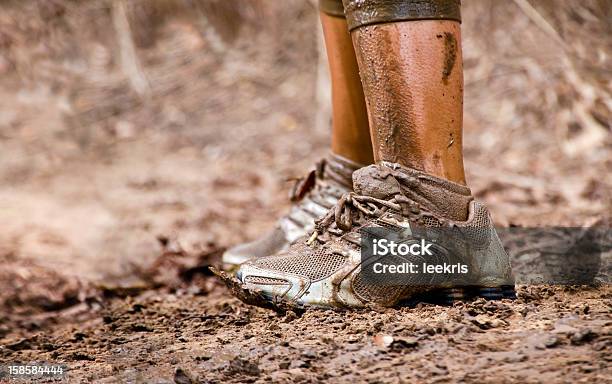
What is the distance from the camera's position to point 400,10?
5.55 ft

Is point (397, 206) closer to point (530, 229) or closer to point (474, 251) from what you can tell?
point (474, 251)

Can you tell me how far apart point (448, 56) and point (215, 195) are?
2.47m

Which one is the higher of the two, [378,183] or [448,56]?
[448,56]

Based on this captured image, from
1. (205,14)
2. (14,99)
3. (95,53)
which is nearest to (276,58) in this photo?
(205,14)

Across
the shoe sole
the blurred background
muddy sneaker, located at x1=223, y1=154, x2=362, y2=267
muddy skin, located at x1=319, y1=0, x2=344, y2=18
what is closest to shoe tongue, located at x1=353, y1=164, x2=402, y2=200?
the shoe sole

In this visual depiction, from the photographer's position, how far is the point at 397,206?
66.4 inches

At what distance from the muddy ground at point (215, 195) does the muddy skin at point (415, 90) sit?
1.07 feet

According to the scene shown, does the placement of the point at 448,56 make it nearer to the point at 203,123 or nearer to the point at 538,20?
the point at 538,20

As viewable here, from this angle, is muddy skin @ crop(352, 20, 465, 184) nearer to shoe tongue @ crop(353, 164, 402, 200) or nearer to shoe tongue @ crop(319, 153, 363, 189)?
shoe tongue @ crop(353, 164, 402, 200)

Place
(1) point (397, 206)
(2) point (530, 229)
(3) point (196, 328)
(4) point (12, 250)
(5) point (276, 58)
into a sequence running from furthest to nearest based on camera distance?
(5) point (276, 58)
(4) point (12, 250)
(2) point (530, 229)
(3) point (196, 328)
(1) point (397, 206)

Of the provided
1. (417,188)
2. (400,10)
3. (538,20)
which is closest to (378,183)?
(417,188)

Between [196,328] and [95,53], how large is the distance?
4630 millimetres

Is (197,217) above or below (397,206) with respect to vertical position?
below

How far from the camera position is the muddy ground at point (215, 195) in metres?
1.52
